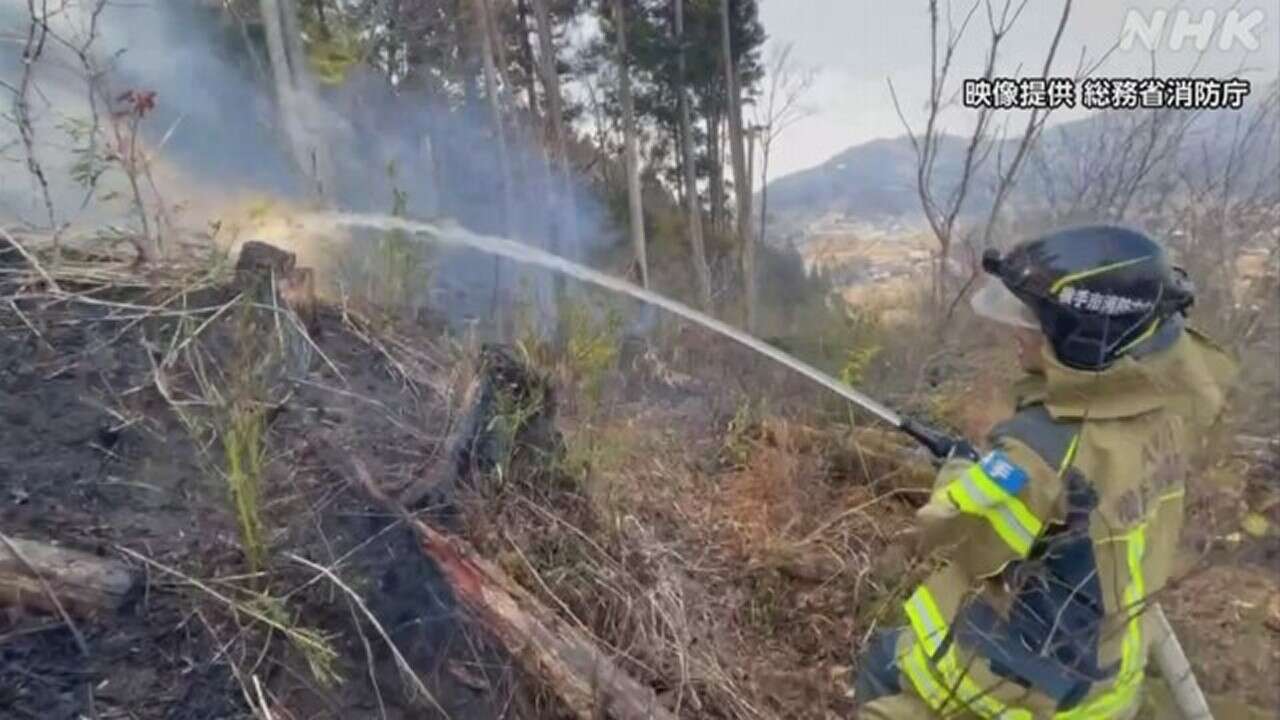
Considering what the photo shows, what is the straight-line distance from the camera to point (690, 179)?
1675 centimetres

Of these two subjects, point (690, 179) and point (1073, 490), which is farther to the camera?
point (690, 179)

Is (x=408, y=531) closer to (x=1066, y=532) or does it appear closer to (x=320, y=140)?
(x=1066, y=532)

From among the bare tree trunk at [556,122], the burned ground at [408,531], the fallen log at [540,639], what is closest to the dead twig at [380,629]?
the burned ground at [408,531]

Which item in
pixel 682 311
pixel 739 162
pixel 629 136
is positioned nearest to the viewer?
pixel 682 311

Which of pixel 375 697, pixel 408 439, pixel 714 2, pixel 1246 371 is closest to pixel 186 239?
pixel 408 439

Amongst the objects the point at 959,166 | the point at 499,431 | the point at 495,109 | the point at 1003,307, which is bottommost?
the point at 499,431

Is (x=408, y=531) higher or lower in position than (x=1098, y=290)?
lower

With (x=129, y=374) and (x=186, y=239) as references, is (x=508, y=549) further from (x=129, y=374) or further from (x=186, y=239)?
(x=186, y=239)

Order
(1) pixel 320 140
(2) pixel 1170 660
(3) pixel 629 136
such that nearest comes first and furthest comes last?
(2) pixel 1170 660 < (1) pixel 320 140 < (3) pixel 629 136

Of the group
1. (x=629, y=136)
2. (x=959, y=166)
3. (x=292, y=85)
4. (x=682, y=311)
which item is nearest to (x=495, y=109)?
(x=629, y=136)

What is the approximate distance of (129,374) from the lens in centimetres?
337

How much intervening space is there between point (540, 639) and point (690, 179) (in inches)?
575

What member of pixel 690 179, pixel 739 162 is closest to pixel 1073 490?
pixel 739 162

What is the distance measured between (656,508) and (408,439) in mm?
1037
